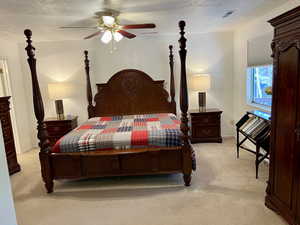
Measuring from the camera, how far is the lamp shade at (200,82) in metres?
4.68

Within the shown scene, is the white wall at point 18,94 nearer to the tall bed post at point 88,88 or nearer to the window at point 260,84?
the tall bed post at point 88,88

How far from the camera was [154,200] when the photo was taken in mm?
2734

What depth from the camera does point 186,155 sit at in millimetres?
2977

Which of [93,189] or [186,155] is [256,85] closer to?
[186,155]

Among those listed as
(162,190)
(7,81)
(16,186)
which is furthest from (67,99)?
(162,190)

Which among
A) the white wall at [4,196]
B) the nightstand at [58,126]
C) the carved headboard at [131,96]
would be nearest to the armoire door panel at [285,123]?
the white wall at [4,196]

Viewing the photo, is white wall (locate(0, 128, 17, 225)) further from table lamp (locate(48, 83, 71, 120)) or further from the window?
the window

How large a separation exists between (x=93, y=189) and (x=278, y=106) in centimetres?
258

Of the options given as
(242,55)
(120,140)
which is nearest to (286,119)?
(120,140)

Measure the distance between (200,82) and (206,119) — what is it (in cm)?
82

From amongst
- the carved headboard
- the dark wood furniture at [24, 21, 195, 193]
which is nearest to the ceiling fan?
the dark wood furniture at [24, 21, 195, 193]

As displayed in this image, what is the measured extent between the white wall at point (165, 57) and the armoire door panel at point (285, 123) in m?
2.95

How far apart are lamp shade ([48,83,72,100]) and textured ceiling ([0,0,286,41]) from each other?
1043 millimetres

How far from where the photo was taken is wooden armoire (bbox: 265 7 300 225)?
6.32ft
